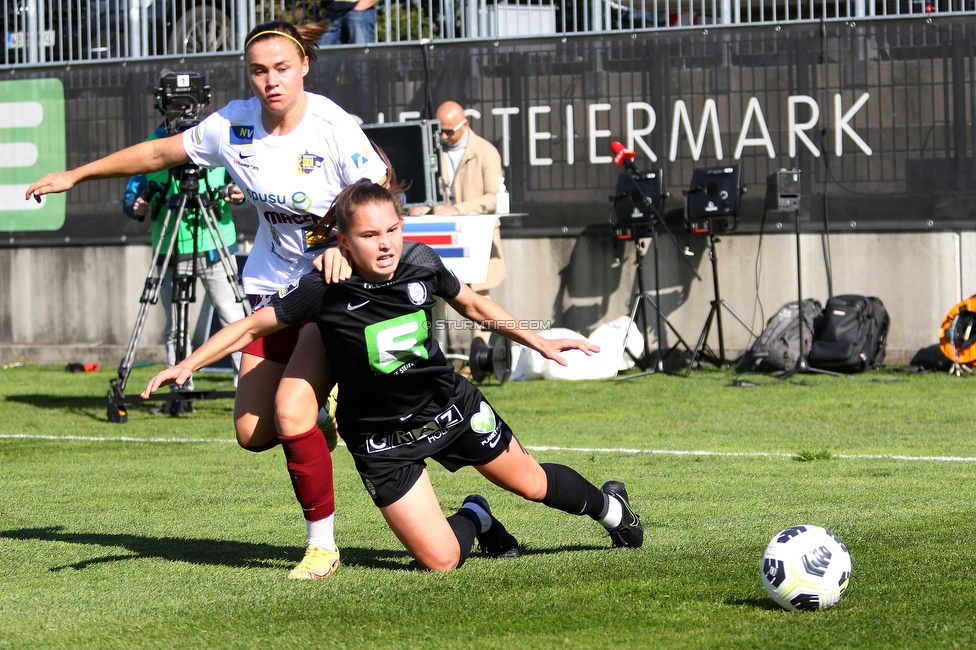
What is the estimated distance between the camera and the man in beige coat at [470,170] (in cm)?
1247

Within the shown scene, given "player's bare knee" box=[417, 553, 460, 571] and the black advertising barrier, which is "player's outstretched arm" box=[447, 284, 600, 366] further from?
the black advertising barrier

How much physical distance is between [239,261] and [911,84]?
22.8 feet

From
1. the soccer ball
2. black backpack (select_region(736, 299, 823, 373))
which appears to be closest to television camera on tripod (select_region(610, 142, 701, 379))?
black backpack (select_region(736, 299, 823, 373))

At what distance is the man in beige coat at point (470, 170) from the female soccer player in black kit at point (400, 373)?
777 cm

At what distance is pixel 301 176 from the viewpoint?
5.01 m

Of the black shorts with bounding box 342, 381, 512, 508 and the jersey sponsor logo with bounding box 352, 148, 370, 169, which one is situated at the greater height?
the jersey sponsor logo with bounding box 352, 148, 370, 169

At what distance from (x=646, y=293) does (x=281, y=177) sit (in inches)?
331

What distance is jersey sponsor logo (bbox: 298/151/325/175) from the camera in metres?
5.01

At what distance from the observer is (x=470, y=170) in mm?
12609

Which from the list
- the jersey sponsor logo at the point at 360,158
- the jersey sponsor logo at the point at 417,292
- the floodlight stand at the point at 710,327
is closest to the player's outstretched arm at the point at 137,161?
the jersey sponsor logo at the point at 360,158

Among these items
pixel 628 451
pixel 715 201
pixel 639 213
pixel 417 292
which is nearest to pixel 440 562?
pixel 417 292

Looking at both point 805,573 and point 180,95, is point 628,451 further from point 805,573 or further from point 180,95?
point 180,95

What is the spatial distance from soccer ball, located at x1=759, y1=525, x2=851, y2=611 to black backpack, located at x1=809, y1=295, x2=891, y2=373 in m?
7.97

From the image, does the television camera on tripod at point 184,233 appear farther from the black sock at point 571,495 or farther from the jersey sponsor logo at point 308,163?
the black sock at point 571,495
